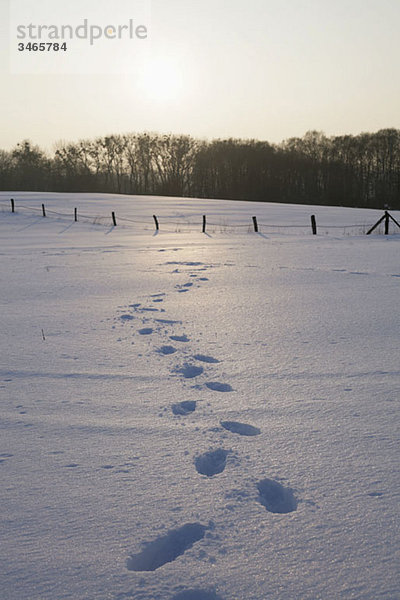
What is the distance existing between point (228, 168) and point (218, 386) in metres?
60.7

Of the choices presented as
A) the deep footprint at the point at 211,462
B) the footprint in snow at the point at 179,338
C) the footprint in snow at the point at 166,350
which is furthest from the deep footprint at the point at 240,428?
the footprint in snow at the point at 179,338

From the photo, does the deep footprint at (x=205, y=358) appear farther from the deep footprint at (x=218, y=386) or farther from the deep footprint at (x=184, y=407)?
the deep footprint at (x=184, y=407)

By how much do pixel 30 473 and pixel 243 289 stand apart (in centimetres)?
457

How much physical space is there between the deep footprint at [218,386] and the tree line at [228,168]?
53440 millimetres

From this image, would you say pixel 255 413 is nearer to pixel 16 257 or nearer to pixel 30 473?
pixel 30 473

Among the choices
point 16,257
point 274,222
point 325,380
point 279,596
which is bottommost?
point 279,596

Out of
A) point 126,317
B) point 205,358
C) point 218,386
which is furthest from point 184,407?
point 126,317

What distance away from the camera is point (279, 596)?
147cm

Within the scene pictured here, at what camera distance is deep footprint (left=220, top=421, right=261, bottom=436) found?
2475 millimetres

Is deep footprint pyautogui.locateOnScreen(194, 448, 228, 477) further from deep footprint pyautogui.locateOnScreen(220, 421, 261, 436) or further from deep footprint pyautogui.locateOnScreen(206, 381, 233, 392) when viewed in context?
deep footprint pyautogui.locateOnScreen(206, 381, 233, 392)

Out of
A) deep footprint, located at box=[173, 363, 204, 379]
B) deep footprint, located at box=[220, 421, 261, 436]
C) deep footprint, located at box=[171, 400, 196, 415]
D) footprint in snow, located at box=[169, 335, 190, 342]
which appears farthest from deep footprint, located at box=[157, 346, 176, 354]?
deep footprint, located at box=[220, 421, 261, 436]

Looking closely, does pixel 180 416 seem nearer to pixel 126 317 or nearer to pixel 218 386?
pixel 218 386

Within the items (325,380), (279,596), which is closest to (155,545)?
(279,596)

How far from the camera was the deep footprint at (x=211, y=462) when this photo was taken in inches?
84.1
